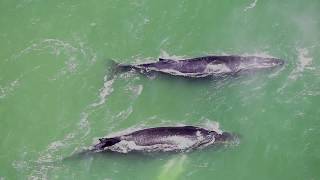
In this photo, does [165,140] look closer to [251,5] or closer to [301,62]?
[301,62]

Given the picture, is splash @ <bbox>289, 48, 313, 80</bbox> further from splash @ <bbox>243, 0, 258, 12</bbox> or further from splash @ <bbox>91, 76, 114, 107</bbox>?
splash @ <bbox>91, 76, 114, 107</bbox>

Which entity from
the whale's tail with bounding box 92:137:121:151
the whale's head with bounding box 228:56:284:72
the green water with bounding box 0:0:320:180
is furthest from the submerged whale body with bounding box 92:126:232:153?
the whale's head with bounding box 228:56:284:72

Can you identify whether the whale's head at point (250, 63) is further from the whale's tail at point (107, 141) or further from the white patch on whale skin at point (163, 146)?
the whale's tail at point (107, 141)

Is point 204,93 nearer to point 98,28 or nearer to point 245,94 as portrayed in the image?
point 245,94

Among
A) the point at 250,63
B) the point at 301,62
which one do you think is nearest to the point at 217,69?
the point at 250,63

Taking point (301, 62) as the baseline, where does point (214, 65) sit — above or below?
below

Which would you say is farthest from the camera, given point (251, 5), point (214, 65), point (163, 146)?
point (251, 5)

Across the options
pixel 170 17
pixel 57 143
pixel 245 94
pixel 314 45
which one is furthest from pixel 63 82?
pixel 314 45
